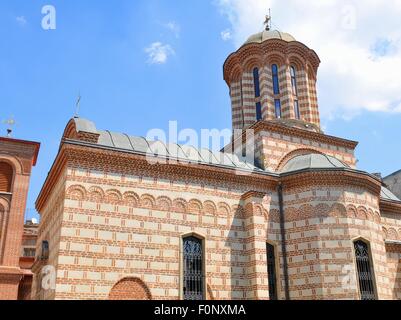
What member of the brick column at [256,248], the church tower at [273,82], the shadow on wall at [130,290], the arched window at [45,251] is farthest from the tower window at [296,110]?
the arched window at [45,251]

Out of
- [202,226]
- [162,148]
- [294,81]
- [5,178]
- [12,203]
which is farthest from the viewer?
[294,81]

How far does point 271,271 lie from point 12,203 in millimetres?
9514

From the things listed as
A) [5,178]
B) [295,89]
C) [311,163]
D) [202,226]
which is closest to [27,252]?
[5,178]

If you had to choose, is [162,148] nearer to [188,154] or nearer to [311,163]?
[188,154]

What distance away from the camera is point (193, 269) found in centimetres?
1404

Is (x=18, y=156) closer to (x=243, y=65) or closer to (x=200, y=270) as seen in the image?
(x=200, y=270)

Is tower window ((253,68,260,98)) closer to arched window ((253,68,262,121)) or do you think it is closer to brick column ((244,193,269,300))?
arched window ((253,68,262,121))

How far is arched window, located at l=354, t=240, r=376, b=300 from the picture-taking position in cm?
1467

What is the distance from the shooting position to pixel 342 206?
1530 cm

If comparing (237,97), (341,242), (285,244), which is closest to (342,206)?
(341,242)

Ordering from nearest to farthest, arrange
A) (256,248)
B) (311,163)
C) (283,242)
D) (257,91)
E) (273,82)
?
(256,248), (283,242), (311,163), (273,82), (257,91)

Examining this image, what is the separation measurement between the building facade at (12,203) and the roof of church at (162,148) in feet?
8.86

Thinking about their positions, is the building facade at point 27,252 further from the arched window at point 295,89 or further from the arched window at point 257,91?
the arched window at point 295,89

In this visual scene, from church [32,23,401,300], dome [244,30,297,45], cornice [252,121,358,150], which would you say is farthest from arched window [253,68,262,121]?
church [32,23,401,300]
